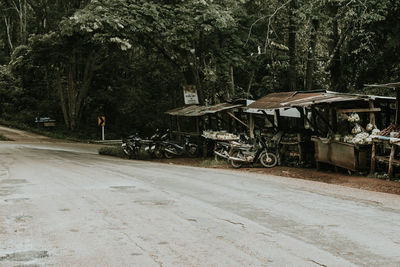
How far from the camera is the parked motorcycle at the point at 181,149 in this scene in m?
22.2

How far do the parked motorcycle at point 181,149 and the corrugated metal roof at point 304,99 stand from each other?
5641mm

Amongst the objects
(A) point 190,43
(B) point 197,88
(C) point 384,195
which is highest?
(A) point 190,43

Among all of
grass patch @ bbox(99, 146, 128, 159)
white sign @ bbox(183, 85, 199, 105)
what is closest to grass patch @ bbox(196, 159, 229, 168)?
white sign @ bbox(183, 85, 199, 105)

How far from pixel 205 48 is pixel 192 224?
655 inches

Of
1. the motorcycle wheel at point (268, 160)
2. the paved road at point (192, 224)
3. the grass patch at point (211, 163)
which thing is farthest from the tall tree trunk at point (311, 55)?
the paved road at point (192, 224)

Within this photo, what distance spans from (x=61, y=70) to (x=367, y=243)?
113ft

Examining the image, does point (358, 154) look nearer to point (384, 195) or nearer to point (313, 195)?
point (384, 195)

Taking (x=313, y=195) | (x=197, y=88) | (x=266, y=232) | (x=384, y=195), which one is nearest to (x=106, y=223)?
(x=266, y=232)

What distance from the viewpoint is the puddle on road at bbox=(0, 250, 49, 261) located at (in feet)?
17.8

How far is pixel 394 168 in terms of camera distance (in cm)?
1292

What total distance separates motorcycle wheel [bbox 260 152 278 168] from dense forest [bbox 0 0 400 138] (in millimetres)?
3987

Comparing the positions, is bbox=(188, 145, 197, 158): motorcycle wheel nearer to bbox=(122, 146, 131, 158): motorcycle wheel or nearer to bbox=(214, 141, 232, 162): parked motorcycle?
bbox=(214, 141, 232, 162): parked motorcycle

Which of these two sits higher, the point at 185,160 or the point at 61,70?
the point at 61,70

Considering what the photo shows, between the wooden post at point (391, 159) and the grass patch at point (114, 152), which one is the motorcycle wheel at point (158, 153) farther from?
the wooden post at point (391, 159)
